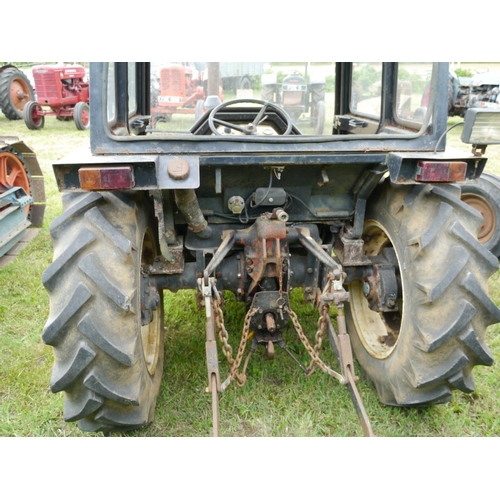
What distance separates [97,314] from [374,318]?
1.79 meters

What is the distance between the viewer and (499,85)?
12.7 metres

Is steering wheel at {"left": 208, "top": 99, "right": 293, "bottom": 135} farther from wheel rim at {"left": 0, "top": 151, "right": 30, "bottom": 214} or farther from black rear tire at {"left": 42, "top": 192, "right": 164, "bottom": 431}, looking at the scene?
wheel rim at {"left": 0, "top": 151, "right": 30, "bottom": 214}

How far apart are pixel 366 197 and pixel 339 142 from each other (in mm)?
473

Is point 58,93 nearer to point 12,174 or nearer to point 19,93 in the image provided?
point 19,93

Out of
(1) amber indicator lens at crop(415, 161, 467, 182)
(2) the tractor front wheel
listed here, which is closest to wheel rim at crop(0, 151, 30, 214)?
(1) amber indicator lens at crop(415, 161, 467, 182)

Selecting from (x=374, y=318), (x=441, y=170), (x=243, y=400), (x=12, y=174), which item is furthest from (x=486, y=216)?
(x=12, y=174)

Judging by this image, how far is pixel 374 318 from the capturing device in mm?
3047

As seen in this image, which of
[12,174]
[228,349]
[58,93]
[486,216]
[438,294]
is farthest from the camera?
[58,93]

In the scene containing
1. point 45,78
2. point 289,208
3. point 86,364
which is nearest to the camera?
point 86,364

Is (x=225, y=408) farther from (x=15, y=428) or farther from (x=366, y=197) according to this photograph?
(x=366, y=197)

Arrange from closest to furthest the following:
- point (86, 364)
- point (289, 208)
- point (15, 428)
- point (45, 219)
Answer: point (86, 364)
point (15, 428)
point (289, 208)
point (45, 219)

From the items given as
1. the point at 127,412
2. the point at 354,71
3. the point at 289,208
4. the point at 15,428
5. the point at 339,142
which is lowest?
the point at 15,428

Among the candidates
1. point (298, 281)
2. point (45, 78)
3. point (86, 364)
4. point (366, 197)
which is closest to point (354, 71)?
point (366, 197)

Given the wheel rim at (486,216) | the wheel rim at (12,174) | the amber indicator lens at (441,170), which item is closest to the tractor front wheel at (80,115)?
the wheel rim at (12,174)
